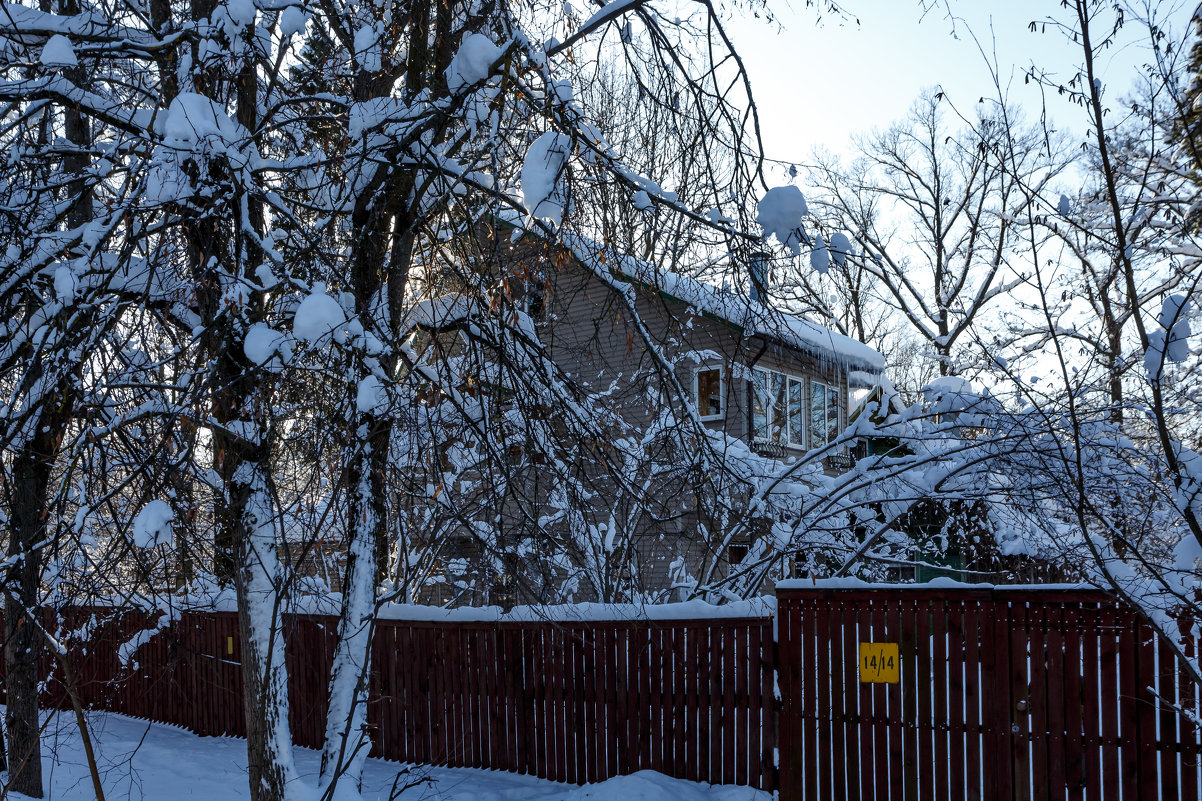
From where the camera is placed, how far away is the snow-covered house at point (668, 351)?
5.13 metres

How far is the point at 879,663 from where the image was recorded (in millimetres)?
6707

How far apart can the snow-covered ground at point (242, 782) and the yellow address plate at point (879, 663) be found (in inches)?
50.9

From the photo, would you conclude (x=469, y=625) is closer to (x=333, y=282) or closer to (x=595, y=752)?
(x=595, y=752)

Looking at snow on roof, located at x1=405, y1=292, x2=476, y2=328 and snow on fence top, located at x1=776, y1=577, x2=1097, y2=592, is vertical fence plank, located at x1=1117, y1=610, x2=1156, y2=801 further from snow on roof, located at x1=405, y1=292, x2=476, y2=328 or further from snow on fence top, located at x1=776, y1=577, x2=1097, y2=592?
snow on roof, located at x1=405, y1=292, x2=476, y2=328

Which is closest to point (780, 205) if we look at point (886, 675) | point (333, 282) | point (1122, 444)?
point (333, 282)

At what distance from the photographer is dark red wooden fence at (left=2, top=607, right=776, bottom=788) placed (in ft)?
24.4

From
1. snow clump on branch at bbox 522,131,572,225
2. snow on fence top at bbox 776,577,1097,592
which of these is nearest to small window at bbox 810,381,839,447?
snow on fence top at bbox 776,577,1097,592

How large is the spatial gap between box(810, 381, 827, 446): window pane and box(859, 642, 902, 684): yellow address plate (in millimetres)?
11108

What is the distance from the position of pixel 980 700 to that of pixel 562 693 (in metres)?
3.55

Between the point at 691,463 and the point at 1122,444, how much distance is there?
14.2ft

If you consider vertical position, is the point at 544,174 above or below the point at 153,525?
above

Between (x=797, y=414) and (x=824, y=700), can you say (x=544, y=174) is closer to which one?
(x=824, y=700)

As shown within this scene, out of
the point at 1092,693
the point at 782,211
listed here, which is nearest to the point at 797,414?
the point at 1092,693

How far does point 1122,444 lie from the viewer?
Answer: 7.73 metres
